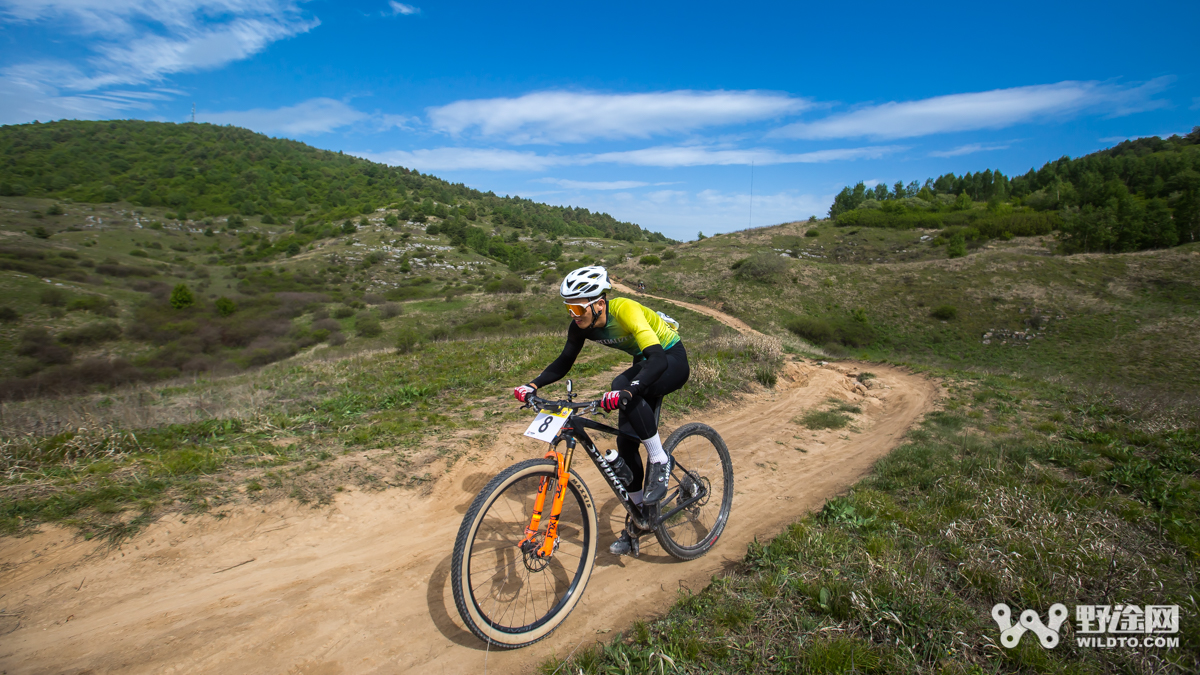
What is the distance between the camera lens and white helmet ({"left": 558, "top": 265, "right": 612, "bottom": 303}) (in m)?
3.79

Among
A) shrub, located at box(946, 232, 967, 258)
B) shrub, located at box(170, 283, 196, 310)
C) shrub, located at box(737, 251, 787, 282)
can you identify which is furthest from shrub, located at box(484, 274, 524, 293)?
shrub, located at box(946, 232, 967, 258)

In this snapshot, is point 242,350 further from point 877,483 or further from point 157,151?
point 157,151

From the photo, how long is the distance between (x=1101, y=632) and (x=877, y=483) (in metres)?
3.44

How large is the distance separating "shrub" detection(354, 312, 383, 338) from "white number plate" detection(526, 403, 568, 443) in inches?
1481

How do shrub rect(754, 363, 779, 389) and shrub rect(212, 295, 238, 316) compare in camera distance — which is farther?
shrub rect(212, 295, 238, 316)

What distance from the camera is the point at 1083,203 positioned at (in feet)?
204

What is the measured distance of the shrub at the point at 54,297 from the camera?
37.5 meters

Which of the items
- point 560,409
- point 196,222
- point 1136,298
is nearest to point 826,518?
point 560,409

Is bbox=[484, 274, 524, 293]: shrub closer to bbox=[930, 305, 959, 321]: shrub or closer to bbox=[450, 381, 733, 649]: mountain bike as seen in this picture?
bbox=[930, 305, 959, 321]: shrub

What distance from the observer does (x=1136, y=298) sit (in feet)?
114

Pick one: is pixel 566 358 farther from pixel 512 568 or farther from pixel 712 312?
pixel 712 312

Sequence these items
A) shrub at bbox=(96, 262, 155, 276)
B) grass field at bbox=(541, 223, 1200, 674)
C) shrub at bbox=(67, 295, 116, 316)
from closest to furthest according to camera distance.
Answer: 1. grass field at bbox=(541, 223, 1200, 674)
2. shrub at bbox=(67, 295, 116, 316)
3. shrub at bbox=(96, 262, 155, 276)

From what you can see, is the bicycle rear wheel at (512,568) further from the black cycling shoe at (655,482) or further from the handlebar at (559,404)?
the black cycling shoe at (655,482)

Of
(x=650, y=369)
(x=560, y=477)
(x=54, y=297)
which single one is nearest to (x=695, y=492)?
(x=650, y=369)
